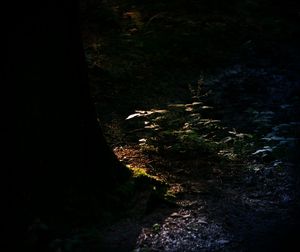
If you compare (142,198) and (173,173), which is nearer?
(142,198)

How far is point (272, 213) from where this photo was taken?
4.75 m

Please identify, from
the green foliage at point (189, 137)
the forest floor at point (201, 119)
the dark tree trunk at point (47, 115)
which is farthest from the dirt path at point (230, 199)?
the dark tree trunk at point (47, 115)

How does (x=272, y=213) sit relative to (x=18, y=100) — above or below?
below

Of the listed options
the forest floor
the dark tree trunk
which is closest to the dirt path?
the forest floor

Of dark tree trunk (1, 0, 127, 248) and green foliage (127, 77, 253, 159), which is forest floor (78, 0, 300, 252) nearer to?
green foliage (127, 77, 253, 159)

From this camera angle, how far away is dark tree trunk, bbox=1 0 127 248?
4457 mm

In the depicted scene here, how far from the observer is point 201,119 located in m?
7.07

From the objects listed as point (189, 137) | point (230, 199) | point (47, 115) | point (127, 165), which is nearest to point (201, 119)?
point (189, 137)

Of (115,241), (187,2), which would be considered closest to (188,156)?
(115,241)

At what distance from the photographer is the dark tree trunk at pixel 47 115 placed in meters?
4.46

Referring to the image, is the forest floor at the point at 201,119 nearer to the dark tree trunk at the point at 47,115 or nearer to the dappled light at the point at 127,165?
the dappled light at the point at 127,165

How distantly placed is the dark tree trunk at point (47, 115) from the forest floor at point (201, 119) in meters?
0.68

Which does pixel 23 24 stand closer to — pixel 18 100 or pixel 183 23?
pixel 18 100

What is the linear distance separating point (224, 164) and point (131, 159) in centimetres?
122
